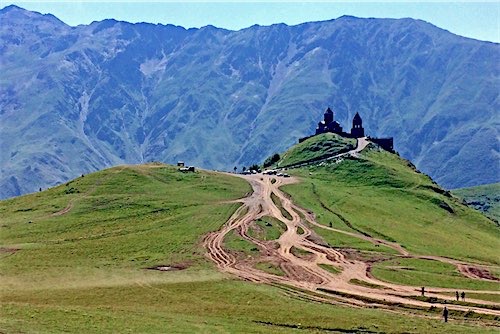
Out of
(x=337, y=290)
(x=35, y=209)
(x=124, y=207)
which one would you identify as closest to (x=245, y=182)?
(x=124, y=207)

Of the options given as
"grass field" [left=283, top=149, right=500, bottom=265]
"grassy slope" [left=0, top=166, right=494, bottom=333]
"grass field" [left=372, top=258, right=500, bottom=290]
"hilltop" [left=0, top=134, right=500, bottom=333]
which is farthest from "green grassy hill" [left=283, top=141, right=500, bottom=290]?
"grassy slope" [left=0, top=166, right=494, bottom=333]

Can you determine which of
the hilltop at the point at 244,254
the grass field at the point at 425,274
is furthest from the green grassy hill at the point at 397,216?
the hilltop at the point at 244,254

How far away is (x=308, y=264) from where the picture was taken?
94750mm

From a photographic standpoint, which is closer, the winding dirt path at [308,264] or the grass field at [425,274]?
the winding dirt path at [308,264]

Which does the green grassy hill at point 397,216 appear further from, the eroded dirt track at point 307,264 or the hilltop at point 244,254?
the eroded dirt track at point 307,264

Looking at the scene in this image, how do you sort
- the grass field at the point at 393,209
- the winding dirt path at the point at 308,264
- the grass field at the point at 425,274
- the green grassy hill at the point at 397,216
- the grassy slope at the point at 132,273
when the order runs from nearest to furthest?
the grassy slope at the point at 132,273 → the winding dirt path at the point at 308,264 → the grass field at the point at 425,274 → the green grassy hill at the point at 397,216 → the grass field at the point at 393,209

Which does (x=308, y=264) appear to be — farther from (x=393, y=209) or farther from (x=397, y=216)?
(x=393, y=209)

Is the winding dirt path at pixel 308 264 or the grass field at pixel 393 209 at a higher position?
the grass field at pixel 393 209

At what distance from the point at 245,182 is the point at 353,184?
32.1 m

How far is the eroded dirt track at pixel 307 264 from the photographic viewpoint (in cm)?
7650

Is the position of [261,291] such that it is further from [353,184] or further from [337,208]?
[353,184]

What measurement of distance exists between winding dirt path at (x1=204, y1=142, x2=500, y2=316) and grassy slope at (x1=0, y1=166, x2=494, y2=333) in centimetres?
356

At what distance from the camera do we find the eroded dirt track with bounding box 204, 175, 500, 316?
251 feet

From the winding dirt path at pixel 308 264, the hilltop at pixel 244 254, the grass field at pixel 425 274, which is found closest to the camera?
the hilltop at pixel 244 254
